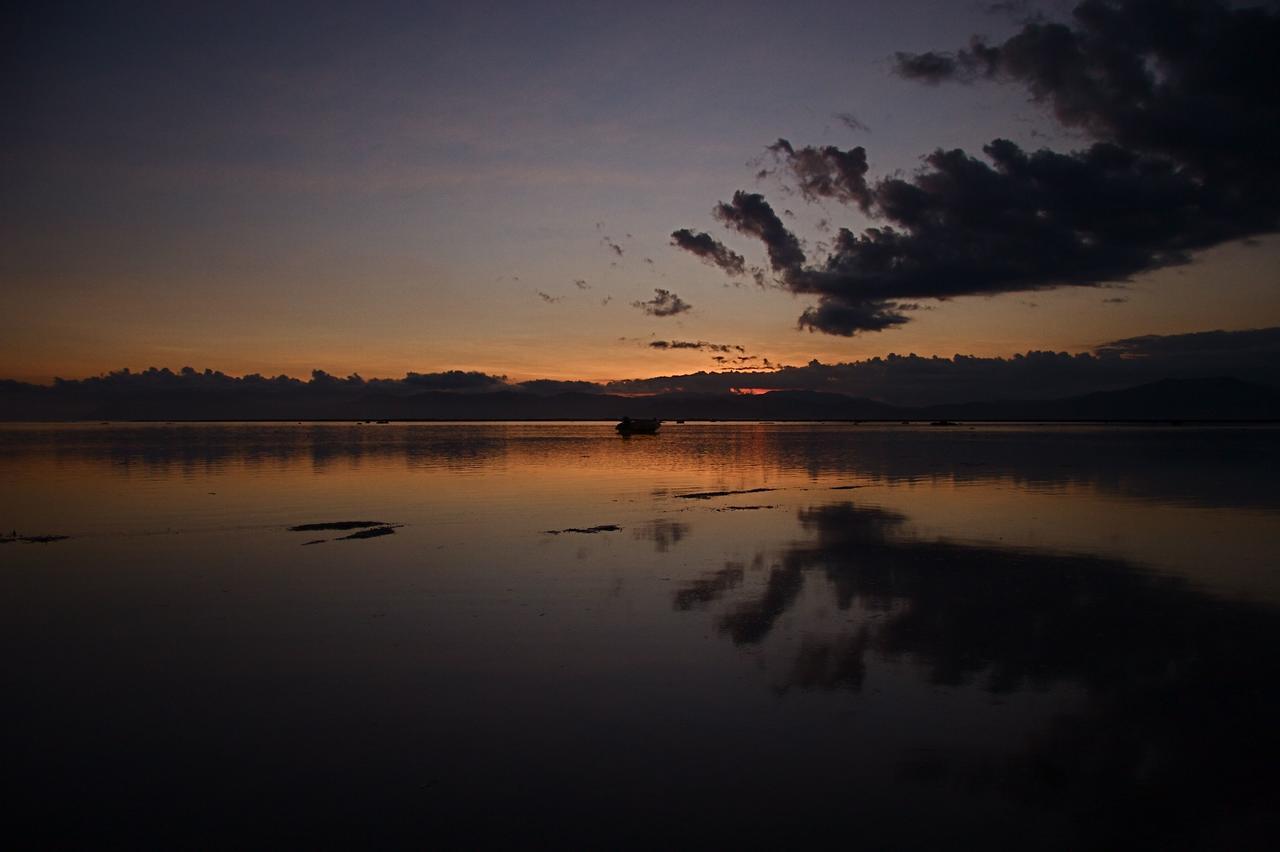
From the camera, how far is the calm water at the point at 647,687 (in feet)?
24.5

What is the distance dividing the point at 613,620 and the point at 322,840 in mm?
7465

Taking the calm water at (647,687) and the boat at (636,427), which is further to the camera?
the boat at (636,427)

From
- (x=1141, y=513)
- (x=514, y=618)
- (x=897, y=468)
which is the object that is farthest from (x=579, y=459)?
(x=514, y=618)

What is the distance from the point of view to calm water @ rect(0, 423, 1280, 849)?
7457 millimetres

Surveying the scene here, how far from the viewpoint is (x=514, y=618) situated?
14.4 meters

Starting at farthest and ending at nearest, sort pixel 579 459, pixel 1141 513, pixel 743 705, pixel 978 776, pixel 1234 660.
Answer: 1. pixel 579 459
2. pixel 1141 513
3. pixel 1234 660
4. pixel 743 705
5. pixel 978 776

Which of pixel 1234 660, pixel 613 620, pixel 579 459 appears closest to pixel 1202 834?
pixel 1234 660

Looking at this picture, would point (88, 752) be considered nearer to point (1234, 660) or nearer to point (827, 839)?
point (827, 839)

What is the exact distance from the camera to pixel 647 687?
35.1 ft

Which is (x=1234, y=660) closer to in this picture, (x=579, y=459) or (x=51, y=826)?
(x=51, y=826)

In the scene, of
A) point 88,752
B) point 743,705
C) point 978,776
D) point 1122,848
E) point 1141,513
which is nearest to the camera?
point 1122,848

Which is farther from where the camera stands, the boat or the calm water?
the boat

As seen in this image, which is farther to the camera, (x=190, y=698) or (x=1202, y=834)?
(x=190, y=698)

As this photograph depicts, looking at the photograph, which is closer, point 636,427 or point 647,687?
point 647,687
